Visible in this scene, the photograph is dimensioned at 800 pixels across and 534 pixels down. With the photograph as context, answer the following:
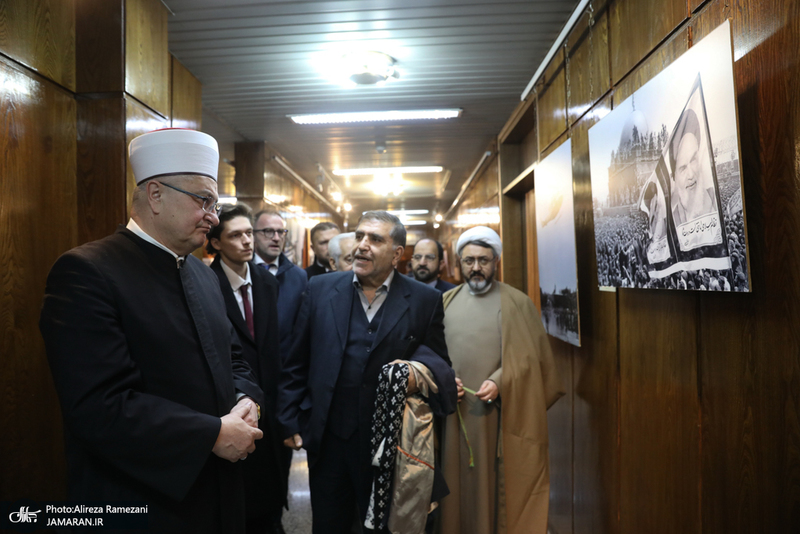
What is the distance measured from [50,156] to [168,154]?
4.36 feet

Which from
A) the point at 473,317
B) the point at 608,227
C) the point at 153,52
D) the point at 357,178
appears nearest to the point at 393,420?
the point at 473,317

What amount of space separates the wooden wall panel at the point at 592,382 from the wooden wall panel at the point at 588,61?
102 mm

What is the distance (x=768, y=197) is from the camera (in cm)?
134

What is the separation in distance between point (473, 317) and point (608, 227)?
93cm

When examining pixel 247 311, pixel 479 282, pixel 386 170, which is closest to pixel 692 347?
pixel 479 282

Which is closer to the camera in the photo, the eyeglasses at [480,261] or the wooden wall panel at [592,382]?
the wooden wall panel at [592,382]

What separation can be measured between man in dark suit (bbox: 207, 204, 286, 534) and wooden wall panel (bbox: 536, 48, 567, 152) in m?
2.27

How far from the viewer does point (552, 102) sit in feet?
11.7

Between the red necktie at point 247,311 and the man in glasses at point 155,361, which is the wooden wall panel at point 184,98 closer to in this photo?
the red necktie at point 247,311

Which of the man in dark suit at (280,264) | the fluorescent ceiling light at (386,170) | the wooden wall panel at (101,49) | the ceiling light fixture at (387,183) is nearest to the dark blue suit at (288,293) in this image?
the man in dark suit at (280,264)

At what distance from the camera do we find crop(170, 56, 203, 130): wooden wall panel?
346cm

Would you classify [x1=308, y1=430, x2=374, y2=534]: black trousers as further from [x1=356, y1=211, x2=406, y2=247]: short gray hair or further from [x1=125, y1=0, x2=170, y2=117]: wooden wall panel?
[x1=125, y1=0, x2=170, y2=117]: wooden wall panel

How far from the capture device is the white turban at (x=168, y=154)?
158cm

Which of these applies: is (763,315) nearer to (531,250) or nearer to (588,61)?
(588,61)
